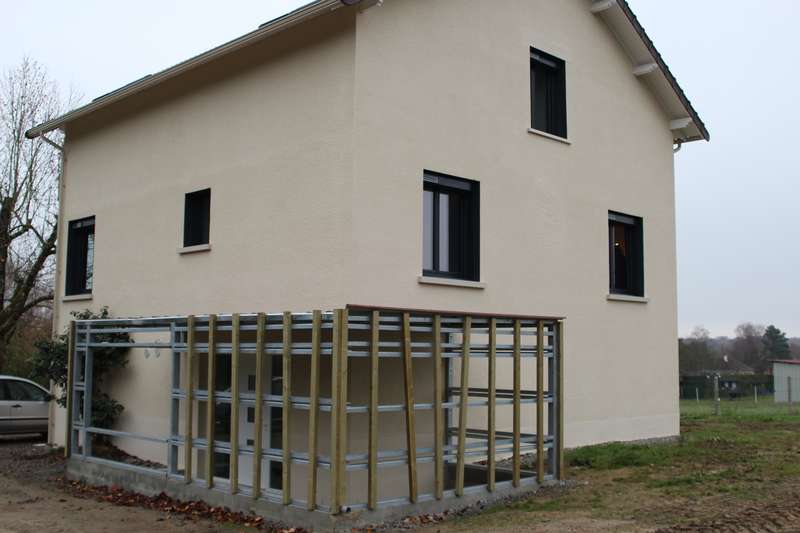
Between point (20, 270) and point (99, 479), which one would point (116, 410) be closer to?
point (99, 479)

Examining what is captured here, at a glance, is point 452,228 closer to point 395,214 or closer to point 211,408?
point 395,214

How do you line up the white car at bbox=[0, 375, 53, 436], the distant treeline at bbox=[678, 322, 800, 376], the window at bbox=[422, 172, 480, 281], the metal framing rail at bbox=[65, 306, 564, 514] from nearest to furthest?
the metal framing rail at bbox=[65, 306, 564, 514] → the window at bbox=[422, 172, 480, 281] → the white car at bbox=[0, 375, 53, 436] → the distant treeline at bbox=[678, 322, 800, 376]

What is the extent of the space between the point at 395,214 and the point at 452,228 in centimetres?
157

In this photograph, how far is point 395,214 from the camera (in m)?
11.7

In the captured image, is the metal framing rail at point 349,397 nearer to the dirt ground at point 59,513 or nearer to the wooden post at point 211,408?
the wooden post at point 211,408

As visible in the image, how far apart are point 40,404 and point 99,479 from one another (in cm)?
777

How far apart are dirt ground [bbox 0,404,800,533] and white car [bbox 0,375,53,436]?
3.83 metres

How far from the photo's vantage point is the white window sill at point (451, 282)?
12.1 metres

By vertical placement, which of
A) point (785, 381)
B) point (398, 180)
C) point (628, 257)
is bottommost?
point (785, 381)

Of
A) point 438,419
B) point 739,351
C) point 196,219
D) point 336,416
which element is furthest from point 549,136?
point 739,351

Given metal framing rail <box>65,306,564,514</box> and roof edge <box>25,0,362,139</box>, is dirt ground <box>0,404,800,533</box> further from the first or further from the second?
roof edge <box>25,0,362,139</box>

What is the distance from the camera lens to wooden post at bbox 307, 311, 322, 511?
9461 millimetres

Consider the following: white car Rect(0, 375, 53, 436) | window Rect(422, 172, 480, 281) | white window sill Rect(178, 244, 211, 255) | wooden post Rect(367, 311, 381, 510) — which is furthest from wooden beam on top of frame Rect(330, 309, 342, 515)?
white car Rect(0, 375, 53, 436)

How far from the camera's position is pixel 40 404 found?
65.4 feet
